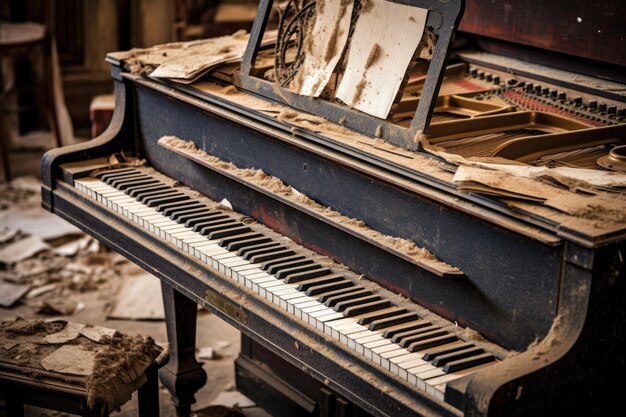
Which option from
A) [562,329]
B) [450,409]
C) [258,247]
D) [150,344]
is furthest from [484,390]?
[150,344]

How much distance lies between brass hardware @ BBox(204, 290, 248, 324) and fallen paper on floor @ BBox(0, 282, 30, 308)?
2.50 m

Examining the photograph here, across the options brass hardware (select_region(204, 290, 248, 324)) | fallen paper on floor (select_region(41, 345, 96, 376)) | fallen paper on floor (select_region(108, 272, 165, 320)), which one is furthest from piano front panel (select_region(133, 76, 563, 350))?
fallen paper on floor (select_region(108, 272, 165, 320))

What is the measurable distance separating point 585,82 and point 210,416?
2.02 meters

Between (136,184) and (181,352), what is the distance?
68 centimetres

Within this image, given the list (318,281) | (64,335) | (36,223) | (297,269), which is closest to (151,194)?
(64,335)

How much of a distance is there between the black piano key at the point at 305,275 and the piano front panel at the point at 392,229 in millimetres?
93

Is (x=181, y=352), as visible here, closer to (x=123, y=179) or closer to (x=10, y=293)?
(x=123, y=179)

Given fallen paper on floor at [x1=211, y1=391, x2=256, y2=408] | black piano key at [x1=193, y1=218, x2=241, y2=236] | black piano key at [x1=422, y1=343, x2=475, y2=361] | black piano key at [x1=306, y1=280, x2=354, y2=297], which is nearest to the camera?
black piano key at [x1=422, y1=343, x2=475, y2=361]

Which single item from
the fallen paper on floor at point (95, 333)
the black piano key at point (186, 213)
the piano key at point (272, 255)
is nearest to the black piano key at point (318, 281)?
the piano key at point (272, 255)

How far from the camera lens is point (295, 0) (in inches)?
132

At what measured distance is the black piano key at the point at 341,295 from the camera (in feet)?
9.10

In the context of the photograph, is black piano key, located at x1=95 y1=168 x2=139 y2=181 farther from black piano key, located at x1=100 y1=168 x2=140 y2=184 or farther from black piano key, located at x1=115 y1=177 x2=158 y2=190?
black piano key, located at x1=115 y1=177 x2=158 y2=190

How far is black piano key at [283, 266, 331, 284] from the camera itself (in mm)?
2924

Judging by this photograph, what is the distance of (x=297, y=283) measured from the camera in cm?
292
